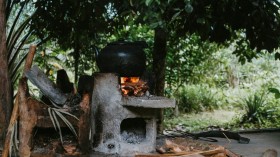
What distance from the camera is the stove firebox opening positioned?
4508mm

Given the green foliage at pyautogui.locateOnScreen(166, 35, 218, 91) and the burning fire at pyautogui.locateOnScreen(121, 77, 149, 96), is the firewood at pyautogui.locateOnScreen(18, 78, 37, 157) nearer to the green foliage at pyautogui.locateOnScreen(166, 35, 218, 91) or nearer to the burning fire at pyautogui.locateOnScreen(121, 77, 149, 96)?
the burning fire at pyautogui.locateOnScreen(121, 77, 149, 96)

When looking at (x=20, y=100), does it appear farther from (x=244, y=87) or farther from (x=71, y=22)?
(x=244, y=87)

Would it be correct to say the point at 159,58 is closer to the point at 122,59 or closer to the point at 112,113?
the point at 122,59

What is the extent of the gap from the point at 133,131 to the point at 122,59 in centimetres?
98

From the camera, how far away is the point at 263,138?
557 centimetres

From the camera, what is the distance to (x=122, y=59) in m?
4.30

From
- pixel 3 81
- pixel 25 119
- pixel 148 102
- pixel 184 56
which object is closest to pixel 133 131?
pixel 148 102

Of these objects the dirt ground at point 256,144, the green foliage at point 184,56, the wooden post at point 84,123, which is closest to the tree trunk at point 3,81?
→ the wooden post at point 84,123

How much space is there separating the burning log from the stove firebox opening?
0.96 meters

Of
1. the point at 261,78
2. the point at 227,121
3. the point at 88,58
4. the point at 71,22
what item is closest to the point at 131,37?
the point at 88,58

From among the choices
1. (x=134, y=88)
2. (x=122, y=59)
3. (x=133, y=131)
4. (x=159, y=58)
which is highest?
(x=159, y=58)

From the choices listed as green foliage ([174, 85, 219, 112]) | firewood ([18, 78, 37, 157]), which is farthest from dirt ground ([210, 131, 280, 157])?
green foliage ([174, 85, 219, 112])

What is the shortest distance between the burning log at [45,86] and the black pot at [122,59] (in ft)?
2.12

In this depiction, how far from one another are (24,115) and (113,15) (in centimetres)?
322
